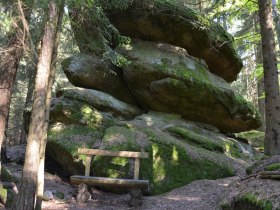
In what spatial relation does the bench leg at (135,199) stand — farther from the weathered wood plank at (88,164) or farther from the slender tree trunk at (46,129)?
the slender tree trunk at (46,129)

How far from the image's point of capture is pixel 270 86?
10.5m

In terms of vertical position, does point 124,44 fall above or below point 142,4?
below

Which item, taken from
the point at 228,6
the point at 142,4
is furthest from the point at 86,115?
the point at 228,6

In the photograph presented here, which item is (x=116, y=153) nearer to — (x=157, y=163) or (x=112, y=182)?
(x=112, y=182)

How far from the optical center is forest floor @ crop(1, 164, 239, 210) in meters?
8.45

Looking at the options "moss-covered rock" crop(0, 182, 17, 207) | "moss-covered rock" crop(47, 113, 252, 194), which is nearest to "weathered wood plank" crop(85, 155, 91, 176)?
"moss-covered rock" crop(47, 113, 252, 194)

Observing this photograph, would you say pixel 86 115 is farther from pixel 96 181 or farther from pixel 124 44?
pixel 124 44

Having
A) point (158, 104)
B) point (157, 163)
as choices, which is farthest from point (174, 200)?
point (158, 104)

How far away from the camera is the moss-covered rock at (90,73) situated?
13688 millimetres

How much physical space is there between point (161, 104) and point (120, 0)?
5.07 m

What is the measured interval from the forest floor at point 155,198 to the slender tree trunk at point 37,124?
139cm

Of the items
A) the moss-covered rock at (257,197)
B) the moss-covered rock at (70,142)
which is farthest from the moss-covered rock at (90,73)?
the moss-covered rock at (257,197)

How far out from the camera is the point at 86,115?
1137 cm

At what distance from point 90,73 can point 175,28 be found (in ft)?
14.9
